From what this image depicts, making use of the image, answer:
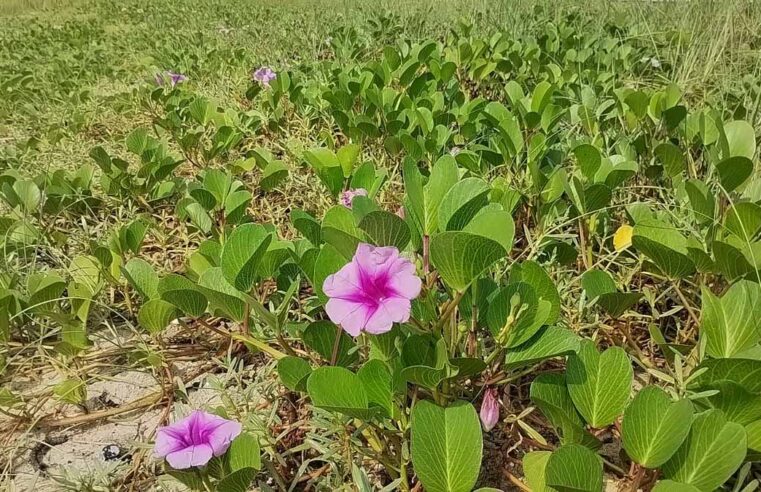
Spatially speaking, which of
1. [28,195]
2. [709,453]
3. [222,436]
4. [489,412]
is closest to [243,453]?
[222,436]

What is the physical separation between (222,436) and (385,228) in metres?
0.39

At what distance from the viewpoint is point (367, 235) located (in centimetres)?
100

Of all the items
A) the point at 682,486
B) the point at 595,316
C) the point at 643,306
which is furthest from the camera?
the point at 643,306

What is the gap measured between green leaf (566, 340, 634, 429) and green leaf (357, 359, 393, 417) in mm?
268

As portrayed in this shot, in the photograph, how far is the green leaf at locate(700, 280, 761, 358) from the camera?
92 centimetres

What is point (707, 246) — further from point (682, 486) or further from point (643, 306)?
point (682, 486)

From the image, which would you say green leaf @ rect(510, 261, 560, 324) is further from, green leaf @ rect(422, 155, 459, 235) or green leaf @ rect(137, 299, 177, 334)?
green leaf @ rect(137, 299, 177, 334)

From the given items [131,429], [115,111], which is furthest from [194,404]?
[115,111]

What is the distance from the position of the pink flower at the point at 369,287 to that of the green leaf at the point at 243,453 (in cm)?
23

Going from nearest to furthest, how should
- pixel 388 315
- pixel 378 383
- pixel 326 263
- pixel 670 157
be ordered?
pixel 388 315 → pixel 378 383 → pixel 326 263 → pixel 670 157

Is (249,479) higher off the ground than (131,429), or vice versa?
(249,479)

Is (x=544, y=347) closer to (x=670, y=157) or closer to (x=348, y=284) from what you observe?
(x=348, y=284)

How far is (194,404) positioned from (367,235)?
0.57m

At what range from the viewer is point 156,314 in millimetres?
1214
